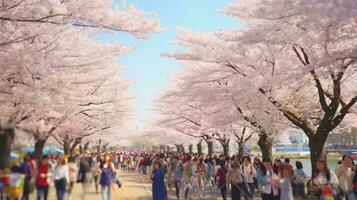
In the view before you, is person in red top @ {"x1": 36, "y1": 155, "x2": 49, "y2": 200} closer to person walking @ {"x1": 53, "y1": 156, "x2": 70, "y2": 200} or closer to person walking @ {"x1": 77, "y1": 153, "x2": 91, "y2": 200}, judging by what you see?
person walking @ {"x1": 53, "y1": 156, "x2": 70, "y2": 200}

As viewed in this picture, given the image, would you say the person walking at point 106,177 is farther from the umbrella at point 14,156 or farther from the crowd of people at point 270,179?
the umbrella at point 14,156

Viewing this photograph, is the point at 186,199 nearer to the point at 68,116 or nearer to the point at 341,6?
the point at 68,116

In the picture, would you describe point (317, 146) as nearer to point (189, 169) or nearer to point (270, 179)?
point (189, 169)

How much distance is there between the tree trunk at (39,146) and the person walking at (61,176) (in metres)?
0.39

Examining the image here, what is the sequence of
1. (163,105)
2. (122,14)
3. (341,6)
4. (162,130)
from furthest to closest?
(162,130)
(163,105)
(122,14)
(341,6)

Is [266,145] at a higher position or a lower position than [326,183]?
higher

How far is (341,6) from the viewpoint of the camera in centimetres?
1013

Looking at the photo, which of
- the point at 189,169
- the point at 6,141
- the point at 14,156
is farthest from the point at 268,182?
the point at 6,141

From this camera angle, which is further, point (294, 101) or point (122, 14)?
point (294, 101)

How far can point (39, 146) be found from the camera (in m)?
7.03

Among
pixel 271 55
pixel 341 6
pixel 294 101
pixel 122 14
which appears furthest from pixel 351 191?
pixel 294 101

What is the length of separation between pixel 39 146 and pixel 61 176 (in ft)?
2.08

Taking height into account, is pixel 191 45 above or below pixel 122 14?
above

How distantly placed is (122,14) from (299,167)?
8.30m
